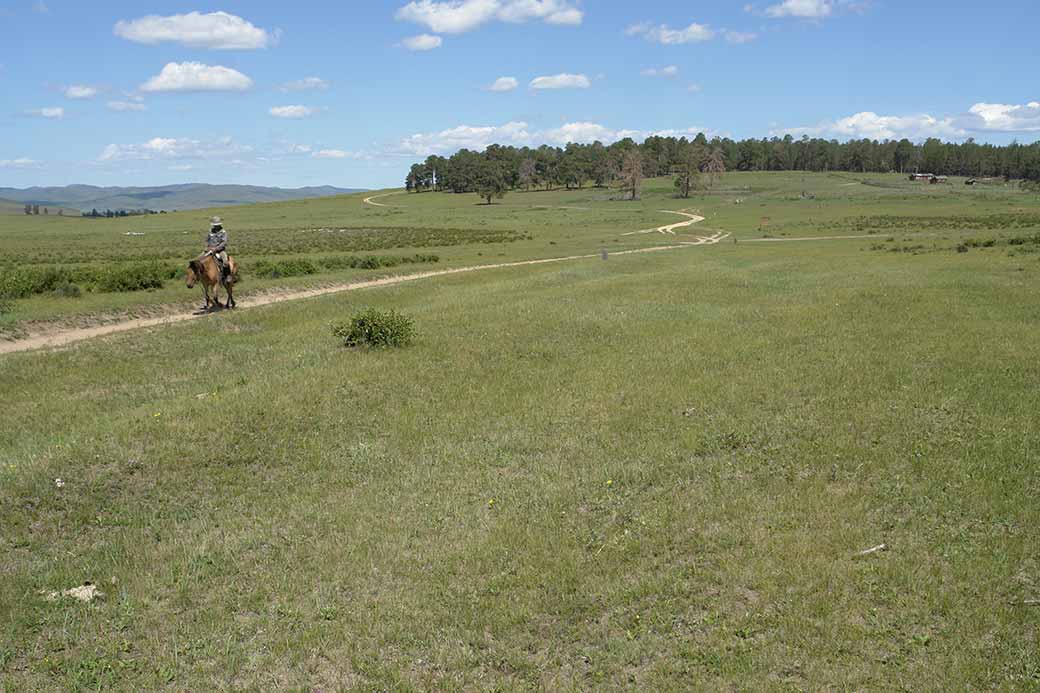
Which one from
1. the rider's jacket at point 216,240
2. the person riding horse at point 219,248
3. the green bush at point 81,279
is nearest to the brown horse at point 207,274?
the person riding horse at point 219,248

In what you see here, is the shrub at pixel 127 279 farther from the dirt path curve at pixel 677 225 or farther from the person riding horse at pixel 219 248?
the dirt path curve at pixel 677 225

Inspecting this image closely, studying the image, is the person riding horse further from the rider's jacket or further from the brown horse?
the brown horse

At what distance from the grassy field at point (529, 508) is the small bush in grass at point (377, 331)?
1.61 ft

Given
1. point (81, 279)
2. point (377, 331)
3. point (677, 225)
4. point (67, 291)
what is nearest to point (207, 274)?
point (67, 291)

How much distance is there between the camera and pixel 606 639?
286 inches

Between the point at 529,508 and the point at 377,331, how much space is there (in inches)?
395

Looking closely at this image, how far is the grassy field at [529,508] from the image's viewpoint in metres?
7.01

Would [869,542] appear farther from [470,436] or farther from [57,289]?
[57,289]

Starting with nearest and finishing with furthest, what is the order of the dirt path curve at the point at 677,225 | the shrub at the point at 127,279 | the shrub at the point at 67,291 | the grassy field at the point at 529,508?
the grassy field at the point at 529,508 < the shrub at the point at 67,291 < the shrub at the point at 127,279 < the dirt path curve at the point at 677,225

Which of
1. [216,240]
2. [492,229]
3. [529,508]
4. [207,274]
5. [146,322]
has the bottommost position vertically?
[529,508]

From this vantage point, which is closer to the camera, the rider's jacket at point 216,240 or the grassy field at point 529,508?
the grassy field at point 529,508

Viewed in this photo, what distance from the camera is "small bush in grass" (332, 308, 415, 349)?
19250 mm

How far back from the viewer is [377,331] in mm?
19234

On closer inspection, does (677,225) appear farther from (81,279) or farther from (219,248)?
(219,248)
